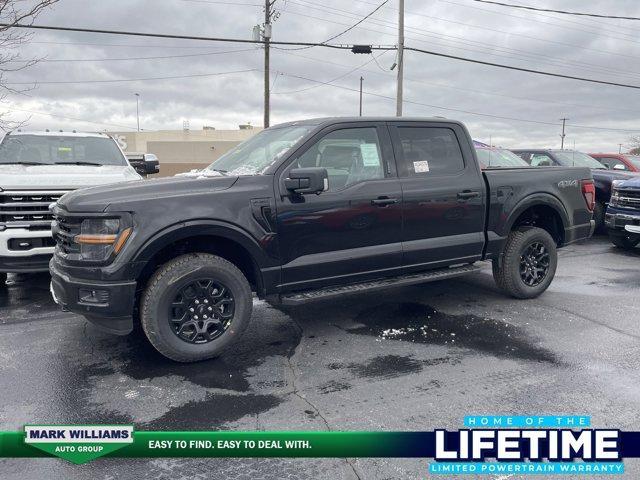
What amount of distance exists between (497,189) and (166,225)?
3.52 meters

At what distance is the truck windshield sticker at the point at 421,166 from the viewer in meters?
5.00

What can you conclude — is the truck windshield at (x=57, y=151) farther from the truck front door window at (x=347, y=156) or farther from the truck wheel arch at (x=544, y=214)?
the truck wheel arch at (x=544, y=214)

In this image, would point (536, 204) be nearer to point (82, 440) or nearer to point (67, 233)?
point (67, 233)

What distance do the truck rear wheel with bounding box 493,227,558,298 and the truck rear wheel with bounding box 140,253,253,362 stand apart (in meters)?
3.14

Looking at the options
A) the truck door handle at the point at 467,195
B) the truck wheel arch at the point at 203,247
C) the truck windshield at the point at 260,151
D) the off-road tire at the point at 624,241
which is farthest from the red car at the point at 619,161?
the truck wheel arch at the point at 203,247

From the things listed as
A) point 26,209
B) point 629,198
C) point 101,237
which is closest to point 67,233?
point 101,237

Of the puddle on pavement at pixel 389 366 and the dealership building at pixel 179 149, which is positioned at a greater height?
the dealership building at pixel 179 149

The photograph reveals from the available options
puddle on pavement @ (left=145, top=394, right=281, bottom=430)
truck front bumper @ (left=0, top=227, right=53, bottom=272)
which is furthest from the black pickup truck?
truck front bumper @ (left=0, top=227, right=53, bottom=272)

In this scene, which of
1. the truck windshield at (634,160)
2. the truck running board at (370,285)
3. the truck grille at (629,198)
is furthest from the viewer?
the truck windshield at (634,160)

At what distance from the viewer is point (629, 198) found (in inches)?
343

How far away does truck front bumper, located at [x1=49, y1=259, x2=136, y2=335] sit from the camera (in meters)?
3.73

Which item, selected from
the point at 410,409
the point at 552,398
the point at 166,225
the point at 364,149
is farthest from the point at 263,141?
the point at 552,398

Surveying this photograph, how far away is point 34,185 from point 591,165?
1087 cm

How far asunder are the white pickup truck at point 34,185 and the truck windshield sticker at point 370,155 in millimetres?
3334
